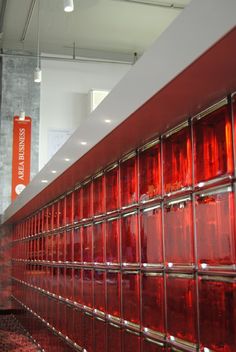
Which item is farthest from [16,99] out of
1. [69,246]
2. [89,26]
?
[69,246]

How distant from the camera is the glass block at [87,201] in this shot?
464 centimetres

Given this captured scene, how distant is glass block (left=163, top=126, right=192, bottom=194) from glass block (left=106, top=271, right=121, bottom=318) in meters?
1.08

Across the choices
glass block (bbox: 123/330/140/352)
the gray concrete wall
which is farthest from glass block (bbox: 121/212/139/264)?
the gray concrete wall

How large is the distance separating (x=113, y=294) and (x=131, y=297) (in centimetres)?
41

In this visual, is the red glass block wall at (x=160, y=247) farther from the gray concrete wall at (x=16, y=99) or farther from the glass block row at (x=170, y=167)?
the gray concrete wall at (x=16, y=99)

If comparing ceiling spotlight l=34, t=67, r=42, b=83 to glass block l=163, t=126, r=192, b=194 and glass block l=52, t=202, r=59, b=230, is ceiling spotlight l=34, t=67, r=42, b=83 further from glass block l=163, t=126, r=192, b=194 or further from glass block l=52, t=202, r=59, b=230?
glass block l=163, t=126, r=192, b=194

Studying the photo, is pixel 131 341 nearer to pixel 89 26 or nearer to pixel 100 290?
pixel 100 290

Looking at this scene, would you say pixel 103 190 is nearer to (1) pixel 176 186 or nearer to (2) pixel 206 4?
(1) pixel 176 186

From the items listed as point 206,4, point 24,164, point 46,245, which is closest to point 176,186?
point 206,4

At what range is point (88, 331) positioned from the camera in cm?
445

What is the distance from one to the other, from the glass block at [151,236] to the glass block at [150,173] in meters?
0.10

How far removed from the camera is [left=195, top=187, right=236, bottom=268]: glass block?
2.34 m

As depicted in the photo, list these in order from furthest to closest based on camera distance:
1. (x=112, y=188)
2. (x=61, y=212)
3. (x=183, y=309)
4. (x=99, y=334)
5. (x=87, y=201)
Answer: (x=61, y=212) < (x=87, y=201) < (x=99, y=334) < (x=112, y=188) < (x=183, y=309)

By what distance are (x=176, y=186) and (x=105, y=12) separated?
759 centimetres
